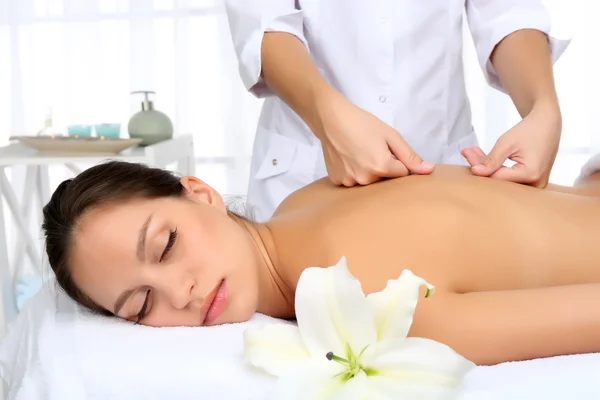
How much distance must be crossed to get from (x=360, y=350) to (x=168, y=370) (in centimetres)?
34

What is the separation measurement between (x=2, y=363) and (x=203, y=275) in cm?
42

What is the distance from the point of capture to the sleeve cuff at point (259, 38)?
1.55 meters

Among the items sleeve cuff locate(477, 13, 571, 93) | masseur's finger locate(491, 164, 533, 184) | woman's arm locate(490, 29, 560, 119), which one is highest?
sleeve cuff locate(477, 13, 571, 93)

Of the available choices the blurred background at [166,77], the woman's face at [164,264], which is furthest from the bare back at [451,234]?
the blurred background at [166,77]

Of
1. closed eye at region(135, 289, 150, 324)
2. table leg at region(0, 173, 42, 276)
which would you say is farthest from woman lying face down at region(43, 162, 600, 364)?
table leg at region(0, 173, 42, 276)

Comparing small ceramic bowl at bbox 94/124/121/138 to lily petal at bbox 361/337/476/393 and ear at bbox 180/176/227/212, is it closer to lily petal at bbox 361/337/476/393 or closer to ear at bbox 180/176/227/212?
ear at bbox 180/176/227/212

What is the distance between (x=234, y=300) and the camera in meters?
1.22

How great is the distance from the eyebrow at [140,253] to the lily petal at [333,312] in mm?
520

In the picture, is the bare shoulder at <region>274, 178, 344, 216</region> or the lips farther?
the bare shoulder at <region>274, 178, 344, 216</region>

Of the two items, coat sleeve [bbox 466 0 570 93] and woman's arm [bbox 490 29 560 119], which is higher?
coat sleeve [bbox 466 0 570 93]

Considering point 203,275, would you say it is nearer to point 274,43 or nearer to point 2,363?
point 2,363

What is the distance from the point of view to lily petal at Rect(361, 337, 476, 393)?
0.73 metres

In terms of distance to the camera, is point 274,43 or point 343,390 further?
point 274,43

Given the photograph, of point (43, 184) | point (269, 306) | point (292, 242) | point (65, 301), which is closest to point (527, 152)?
point (292, 242)
